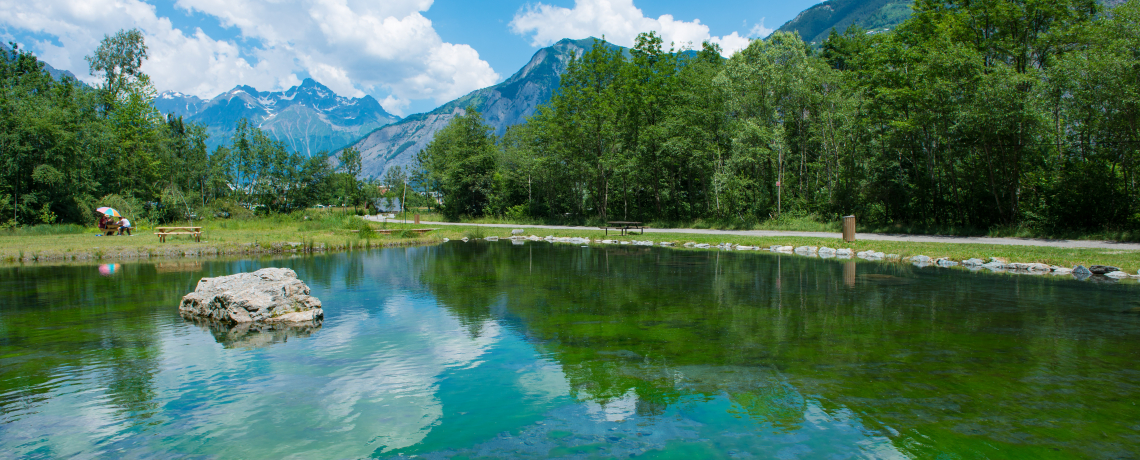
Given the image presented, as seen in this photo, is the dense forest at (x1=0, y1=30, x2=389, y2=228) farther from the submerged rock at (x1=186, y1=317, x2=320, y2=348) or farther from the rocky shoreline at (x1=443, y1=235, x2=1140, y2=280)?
the rocky shoreline at (x1=443, y1=235, x2=1140, y2=280)

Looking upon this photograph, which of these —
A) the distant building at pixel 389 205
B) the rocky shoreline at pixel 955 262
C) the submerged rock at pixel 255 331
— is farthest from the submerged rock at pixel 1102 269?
the distant building at pixel 389 205

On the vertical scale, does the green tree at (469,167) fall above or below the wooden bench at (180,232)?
above

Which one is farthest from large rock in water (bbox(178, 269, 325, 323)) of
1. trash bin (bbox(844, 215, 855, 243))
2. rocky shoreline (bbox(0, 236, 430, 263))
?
trash bin (bbox(844, 215, 855, 243))

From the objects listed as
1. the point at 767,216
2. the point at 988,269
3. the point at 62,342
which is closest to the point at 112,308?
the point at 62,342

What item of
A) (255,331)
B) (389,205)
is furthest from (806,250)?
(389,205)

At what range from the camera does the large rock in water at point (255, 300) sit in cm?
1001

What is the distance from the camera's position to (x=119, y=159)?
140 ft

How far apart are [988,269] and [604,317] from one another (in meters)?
12.9

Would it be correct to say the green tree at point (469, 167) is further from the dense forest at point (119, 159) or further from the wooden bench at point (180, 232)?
the wooden bench at point (180, 232)

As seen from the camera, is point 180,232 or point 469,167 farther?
point 469,167

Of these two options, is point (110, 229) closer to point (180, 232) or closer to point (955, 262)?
point (180, 232)

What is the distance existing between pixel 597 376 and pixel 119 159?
5190 cm

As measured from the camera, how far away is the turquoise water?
4828 mm

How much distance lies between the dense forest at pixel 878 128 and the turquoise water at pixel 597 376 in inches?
439
